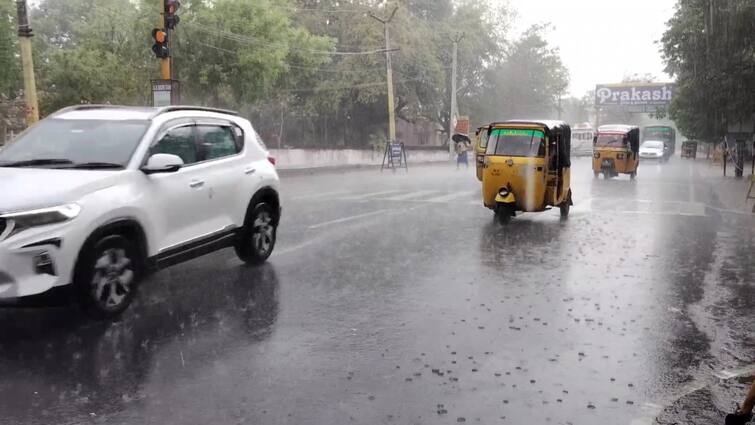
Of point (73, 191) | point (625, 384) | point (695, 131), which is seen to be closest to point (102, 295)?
point (73, 191)

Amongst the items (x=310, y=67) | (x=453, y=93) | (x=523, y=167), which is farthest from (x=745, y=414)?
(x=453, y=93)

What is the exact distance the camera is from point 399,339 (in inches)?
216

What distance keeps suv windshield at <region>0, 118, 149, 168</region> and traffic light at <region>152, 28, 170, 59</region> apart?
9.20 meters

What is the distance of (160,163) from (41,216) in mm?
1265

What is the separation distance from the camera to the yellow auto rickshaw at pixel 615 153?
27.5 m

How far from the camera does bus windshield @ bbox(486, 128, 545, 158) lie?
12516mm

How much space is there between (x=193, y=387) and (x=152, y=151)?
2.90 meters

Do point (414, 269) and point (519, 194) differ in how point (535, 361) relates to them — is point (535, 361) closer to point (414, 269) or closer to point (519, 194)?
point (414, 269)

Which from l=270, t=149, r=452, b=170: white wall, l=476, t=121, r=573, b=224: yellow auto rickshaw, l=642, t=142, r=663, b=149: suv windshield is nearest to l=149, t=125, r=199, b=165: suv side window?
l=476, t=121, r=573, b=224: yellow auto rickshaw

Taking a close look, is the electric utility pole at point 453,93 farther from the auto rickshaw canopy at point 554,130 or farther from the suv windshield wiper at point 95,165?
the suv windshield wiper at point 95,165

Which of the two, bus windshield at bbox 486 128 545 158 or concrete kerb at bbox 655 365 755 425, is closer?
concrete kerb at bbox 655 365 755 425

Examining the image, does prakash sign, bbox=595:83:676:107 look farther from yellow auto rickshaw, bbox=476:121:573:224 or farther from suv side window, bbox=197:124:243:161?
suv side window, bbox=197:124:243:161

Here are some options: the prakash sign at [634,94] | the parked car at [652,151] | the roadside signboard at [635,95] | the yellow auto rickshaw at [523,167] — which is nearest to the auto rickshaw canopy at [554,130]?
the yellow auto rickshaw at [523,167]

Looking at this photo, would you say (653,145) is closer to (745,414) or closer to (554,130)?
(554,130)
